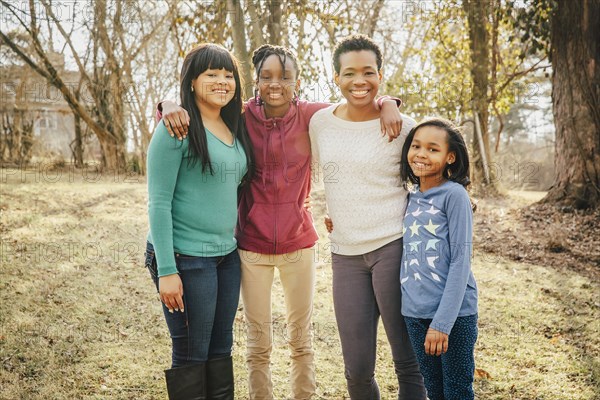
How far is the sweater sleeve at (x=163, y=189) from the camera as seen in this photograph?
195cm

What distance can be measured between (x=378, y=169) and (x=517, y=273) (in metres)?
3.75

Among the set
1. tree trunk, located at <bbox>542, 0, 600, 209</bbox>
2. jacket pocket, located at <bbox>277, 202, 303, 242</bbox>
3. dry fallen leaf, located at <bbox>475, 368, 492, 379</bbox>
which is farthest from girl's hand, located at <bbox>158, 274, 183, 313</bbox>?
tree trunk, located at <bbox>542, 0, 600, 209</bbox>

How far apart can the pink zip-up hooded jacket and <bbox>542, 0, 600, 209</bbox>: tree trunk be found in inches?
234

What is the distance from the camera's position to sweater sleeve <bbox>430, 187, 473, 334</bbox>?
1.91 metres

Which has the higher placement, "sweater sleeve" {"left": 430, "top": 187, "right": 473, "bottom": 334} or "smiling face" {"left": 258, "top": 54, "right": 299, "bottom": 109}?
"smiling face" {"left": 258, "top": 54, "right": 299, "bottom": 109}

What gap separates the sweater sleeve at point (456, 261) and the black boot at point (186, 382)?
1.00 metres

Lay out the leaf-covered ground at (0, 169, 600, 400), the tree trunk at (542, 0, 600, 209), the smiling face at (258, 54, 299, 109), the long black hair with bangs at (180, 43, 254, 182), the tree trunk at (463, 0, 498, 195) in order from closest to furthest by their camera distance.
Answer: the long black hair with bangs at (180, 43, 254, 182) → the smiling face at (258, 54, 299, 109) → the leaf-covered ground at (0, 169, 600, 400) → the tree trunk at (542, 0, 600, 209) → the tree trunk at (463, 0, 498, 195)

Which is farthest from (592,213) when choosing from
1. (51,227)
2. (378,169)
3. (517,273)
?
(51,227)

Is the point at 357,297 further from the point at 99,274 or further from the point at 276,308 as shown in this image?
the point at 99,274

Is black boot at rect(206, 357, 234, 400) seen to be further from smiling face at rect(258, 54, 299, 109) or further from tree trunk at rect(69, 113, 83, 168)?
tree trunk at rect(69, 113, 83, 168)

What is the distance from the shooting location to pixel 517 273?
5191 millimetres

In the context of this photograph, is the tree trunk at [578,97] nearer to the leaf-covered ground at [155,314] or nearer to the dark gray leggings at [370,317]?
the leaf-covered ground at [155,314]

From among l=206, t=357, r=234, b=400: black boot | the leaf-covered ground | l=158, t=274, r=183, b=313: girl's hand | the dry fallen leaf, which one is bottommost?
the dry fallen leaf

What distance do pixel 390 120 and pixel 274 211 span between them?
2.31 feet
